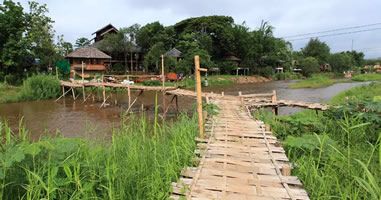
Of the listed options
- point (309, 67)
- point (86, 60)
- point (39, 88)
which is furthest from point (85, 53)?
point (309, 67)

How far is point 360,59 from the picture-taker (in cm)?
6925

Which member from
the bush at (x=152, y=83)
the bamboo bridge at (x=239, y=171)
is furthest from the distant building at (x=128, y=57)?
the bamboo bridge at (x=239, y=171)

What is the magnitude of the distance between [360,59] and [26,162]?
284 ft

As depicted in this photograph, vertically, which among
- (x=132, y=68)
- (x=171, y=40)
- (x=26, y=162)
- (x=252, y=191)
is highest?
(x=171, y=40)

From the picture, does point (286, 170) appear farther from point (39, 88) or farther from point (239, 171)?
point (39, 88)

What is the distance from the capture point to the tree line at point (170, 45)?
66.5 feet

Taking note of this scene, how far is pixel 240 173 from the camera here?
2629mm

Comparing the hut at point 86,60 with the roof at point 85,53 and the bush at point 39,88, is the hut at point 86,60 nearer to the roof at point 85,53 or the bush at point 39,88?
the roof at point 85,53

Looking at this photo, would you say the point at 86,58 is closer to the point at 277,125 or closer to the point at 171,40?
the point at 171,40

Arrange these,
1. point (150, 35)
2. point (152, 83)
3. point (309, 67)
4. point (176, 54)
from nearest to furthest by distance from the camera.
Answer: point (152, 83) < point (176, 54) < point (150, 35) < point (309, 67)

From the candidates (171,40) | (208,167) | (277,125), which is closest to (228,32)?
(171,40)

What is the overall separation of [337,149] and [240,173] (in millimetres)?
1648

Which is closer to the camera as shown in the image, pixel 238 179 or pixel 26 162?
pixel 26 162

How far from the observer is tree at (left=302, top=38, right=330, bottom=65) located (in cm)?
5319
